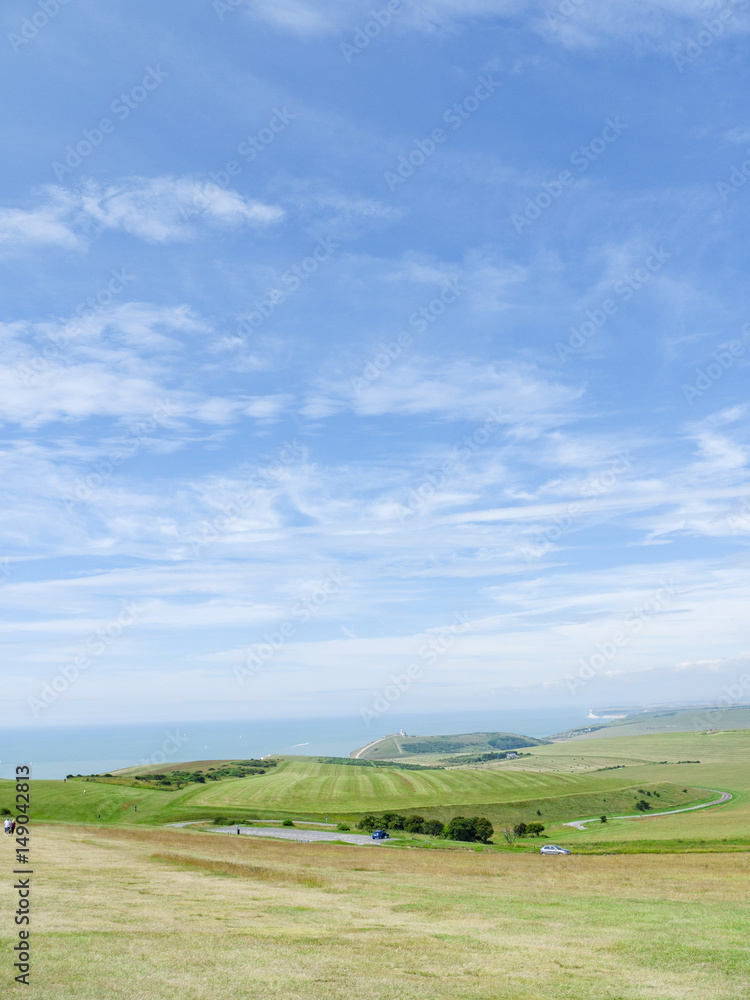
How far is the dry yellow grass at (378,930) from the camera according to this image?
20.3m

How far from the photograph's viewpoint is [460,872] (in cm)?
5297

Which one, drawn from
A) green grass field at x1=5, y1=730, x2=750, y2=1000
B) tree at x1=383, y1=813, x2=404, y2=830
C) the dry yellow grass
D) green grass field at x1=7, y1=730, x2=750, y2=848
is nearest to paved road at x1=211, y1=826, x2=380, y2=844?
tree at x1=383, y1=813, x2=404, y2=830

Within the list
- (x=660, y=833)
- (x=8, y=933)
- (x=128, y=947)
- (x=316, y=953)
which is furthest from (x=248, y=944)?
(x=660, y=833)

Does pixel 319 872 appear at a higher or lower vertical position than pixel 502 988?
lower

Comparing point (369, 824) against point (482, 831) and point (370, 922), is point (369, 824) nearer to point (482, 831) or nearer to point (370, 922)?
point (482, 831)

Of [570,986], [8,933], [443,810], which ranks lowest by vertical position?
[443,810]

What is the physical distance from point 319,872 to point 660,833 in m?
67.9

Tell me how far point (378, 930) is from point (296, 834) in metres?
79.6

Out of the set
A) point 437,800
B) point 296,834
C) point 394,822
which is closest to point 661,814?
point 437,800

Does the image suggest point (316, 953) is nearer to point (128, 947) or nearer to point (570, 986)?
point (128, 947)

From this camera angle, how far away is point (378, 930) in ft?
96.2

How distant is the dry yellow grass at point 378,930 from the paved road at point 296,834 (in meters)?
42.6

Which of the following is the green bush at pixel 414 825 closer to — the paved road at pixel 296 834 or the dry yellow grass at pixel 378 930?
the paved road at pixel 296 834

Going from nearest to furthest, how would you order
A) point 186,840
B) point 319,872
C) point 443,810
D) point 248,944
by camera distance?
point 248,944
point 319,872
point 186,840
point 443,810
